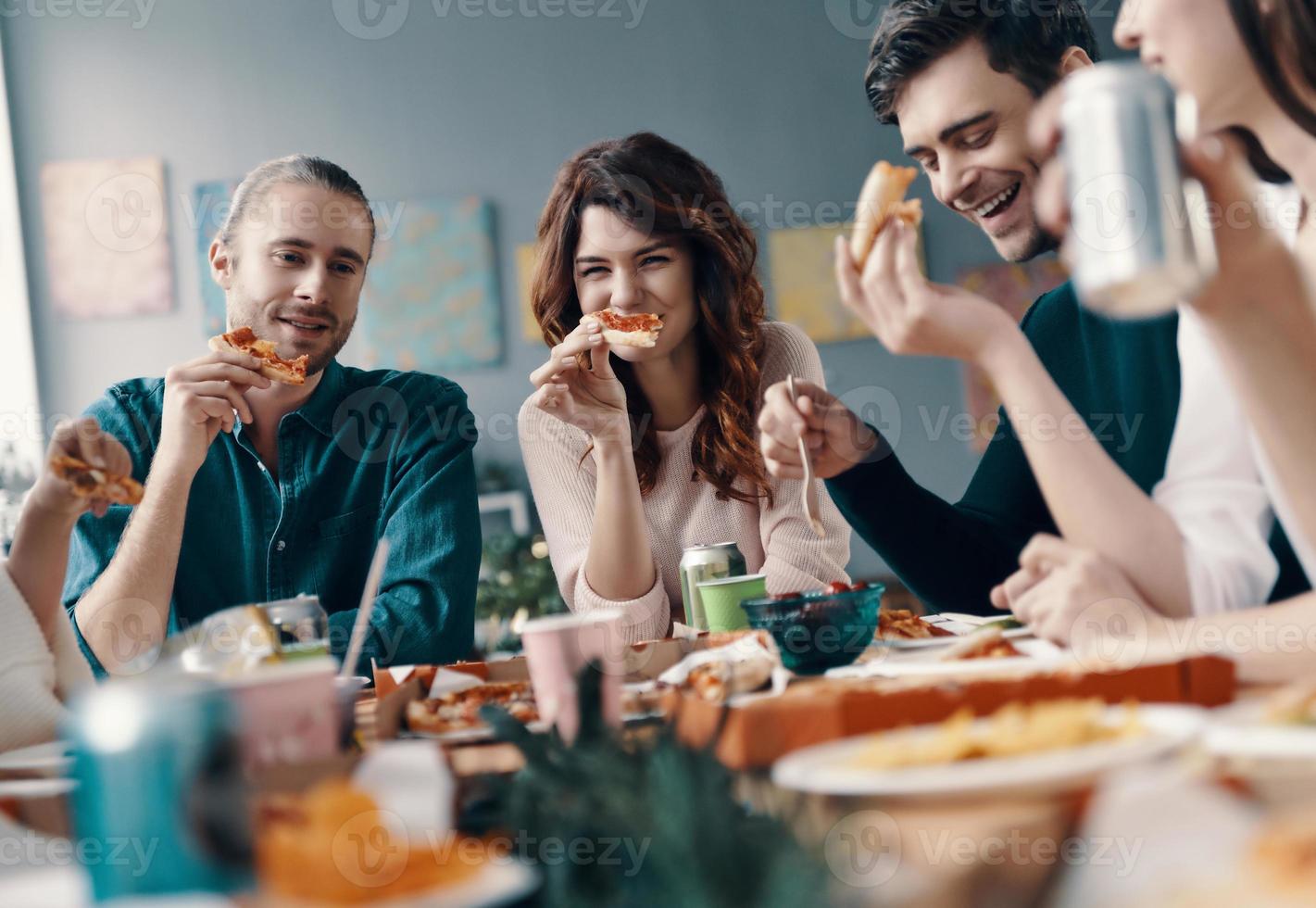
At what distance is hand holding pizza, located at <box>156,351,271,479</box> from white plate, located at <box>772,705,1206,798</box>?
1.50 meters

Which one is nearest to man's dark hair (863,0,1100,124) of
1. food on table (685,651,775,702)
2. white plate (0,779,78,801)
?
food on table (685,651,775,702)

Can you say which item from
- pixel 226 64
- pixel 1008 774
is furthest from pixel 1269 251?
pixel 226 64

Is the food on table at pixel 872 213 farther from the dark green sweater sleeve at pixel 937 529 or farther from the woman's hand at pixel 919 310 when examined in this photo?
the dark green sweater sleeve at pixel 937 529

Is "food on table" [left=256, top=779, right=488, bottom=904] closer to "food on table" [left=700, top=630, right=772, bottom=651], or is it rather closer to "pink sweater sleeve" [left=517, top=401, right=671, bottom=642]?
"food on table" [left=700, top=630, right=772, bottom=651]

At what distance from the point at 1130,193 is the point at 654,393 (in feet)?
6.25

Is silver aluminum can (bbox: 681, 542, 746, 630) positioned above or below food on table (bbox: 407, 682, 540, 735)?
above

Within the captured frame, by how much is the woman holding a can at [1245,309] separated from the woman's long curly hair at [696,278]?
124 cm

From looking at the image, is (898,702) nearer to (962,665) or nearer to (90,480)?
(962,665)

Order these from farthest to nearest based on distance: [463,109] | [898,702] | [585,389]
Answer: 1. [463,109]
2. [585,389]
3. [898,702]

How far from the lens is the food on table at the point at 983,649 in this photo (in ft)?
3.40

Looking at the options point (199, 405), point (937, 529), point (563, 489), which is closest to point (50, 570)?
point (199, 405)

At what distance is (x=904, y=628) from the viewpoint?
4.70 ft

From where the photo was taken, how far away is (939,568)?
5.67 feet

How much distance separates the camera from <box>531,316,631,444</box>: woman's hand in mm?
2211
